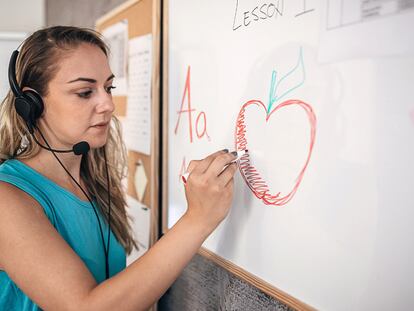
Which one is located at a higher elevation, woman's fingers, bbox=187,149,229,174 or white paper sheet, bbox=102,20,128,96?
white paper sheet, bbox=102,20,128,96

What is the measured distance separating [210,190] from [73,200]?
1.02ft

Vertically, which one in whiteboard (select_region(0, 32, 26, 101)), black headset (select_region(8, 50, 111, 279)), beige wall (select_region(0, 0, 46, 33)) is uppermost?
beige wall (select_region(0, 0, 46, 33))

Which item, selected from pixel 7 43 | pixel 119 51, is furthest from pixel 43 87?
pixel 7 43

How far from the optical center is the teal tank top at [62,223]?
691 millimetres

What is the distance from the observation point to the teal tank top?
27.2 inches

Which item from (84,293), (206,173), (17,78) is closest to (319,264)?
(206,173)

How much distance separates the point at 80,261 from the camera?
0.59 meters

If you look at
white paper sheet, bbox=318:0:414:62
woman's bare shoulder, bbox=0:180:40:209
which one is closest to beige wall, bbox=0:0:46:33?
woman's bare shoulder, bbox=0:180:40:209

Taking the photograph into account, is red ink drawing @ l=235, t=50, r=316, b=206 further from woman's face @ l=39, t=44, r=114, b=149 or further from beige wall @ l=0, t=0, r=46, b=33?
beige wall @ l=0, t=0, r=46, b=33

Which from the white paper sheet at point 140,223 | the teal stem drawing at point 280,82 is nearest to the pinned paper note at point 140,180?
the white paper sheet at point 140,223

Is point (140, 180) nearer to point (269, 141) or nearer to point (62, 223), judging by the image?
point (62, 223)

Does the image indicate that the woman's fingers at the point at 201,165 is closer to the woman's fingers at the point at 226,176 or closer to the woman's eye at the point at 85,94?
the woman's fingers at the point at 226,176

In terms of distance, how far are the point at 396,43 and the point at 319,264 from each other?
0.95 feet

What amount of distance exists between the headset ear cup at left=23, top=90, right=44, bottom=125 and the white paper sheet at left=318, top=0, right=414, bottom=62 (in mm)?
486
